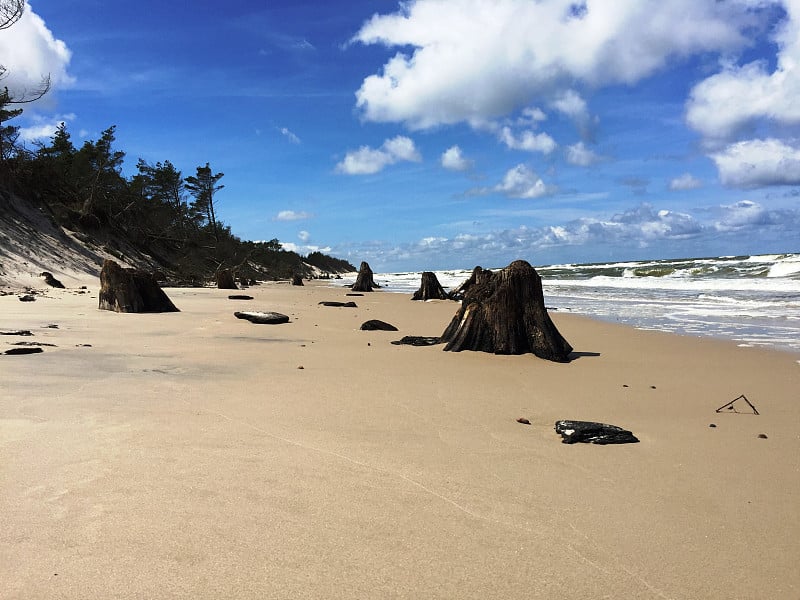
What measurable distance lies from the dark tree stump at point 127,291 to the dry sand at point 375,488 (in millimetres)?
6350

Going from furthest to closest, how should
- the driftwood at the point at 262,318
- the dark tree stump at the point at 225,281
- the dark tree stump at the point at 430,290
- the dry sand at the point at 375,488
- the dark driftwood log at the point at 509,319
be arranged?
the dark tree stump at the point at 225,281 → the dark tree stump at the point at 430,290 → the driftwood at the point at 262,318 → the dark driftwood log at the point at 509,319 → the dry sand at the point at 375,488

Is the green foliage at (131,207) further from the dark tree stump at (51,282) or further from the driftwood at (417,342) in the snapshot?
the driftwood at (417,342)

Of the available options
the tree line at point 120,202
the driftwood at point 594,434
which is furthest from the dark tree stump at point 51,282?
the driftwood at point 594,434

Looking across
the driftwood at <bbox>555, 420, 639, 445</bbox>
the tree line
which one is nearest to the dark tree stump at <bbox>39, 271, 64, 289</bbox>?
the tree line

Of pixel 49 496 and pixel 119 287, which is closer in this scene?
pixel 49 496

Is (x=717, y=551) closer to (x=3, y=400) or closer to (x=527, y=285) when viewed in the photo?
(x=3, y=400)

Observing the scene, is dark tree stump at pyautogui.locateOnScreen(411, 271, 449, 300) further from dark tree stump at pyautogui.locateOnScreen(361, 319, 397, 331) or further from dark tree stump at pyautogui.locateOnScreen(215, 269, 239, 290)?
dark tree stump at pyautogui.locateOnScreen(361, 319, 397, 331)

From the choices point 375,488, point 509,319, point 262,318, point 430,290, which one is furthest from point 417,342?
point 430,290

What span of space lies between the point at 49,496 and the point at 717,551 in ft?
8.91

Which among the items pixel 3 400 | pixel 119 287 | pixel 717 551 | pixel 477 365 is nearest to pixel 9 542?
pixel 3 400

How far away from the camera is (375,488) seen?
8.73 ft

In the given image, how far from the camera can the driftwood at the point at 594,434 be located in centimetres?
364

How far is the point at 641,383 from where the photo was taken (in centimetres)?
596

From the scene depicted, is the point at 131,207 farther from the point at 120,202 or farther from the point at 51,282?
the point at 51,282
